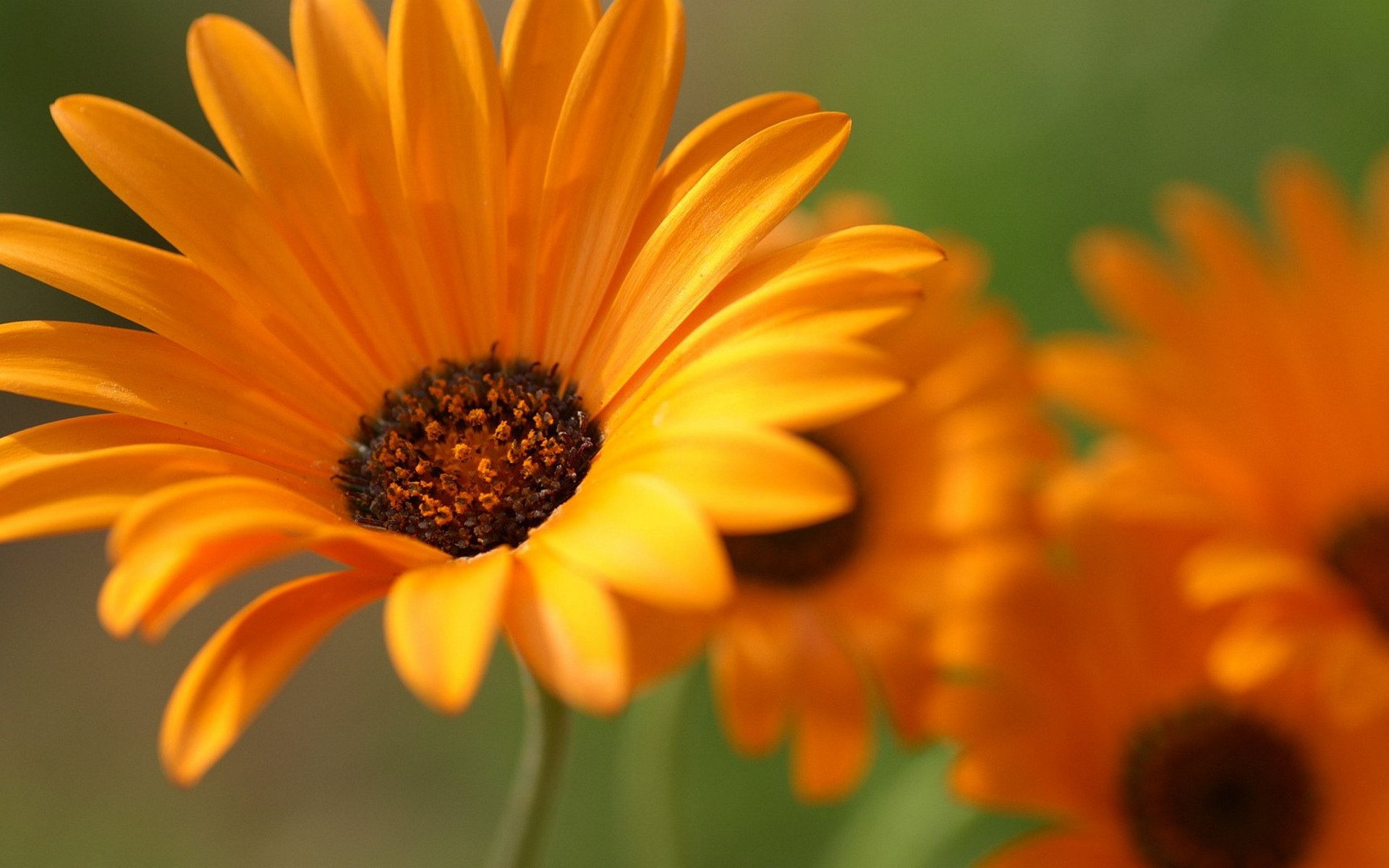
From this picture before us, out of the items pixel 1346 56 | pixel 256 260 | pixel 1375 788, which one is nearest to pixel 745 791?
pixel 1375 788

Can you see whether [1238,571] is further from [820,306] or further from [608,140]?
[608,140]

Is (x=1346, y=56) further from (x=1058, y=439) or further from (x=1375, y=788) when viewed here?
(x=1375, y=788)

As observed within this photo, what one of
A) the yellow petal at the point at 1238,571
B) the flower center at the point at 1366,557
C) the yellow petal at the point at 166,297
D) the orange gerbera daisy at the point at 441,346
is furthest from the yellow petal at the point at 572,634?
the flower center at the point at 1366,557

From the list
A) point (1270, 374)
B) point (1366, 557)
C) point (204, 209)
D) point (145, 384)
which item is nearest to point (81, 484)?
point (145, 384)

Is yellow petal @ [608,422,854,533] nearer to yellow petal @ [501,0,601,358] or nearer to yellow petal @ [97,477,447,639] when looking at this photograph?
yellow petal @ [97,477,447,639]

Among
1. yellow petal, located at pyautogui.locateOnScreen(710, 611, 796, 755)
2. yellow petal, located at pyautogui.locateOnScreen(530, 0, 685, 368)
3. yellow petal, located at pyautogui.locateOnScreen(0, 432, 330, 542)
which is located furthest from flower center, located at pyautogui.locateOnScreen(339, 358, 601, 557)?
yellow petal, located at pyautogui.locateOnScreen(710, 611, 796, 755)

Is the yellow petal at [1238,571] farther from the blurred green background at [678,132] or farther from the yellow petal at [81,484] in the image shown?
the yellow petal at [81,484]
